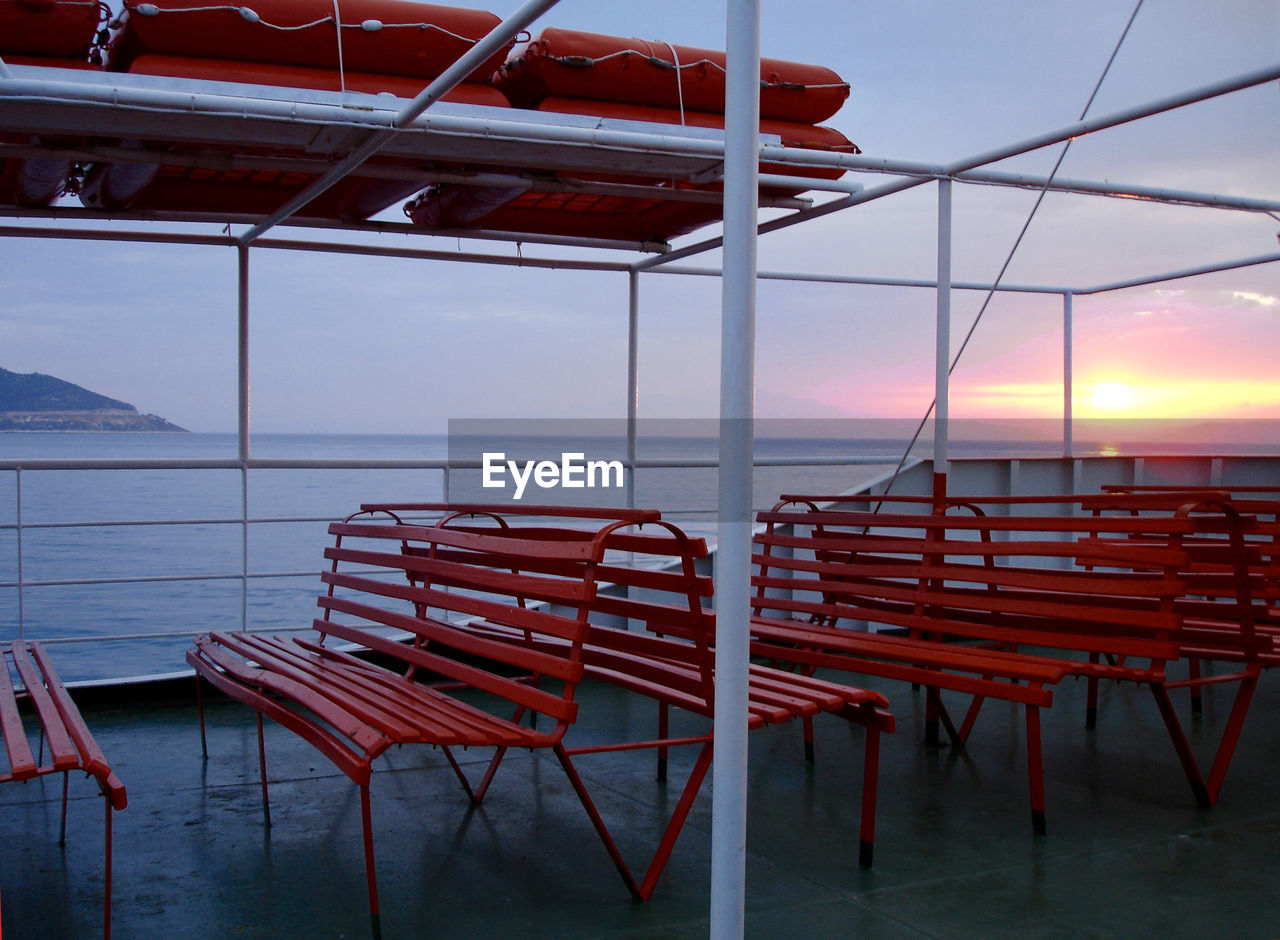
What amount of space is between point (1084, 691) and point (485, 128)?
4057mm

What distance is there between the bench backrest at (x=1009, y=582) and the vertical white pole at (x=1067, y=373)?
4.08 m

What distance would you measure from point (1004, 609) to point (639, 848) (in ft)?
4.84

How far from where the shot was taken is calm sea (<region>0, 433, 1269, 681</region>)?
18844 millimetres

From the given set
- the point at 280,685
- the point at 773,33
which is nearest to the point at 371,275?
the point at 773,33

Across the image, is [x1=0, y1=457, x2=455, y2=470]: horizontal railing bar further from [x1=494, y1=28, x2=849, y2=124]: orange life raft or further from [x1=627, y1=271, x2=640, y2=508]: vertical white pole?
Answer: [x1=494, y1=28, x2=849, y2=124]: orange life raft

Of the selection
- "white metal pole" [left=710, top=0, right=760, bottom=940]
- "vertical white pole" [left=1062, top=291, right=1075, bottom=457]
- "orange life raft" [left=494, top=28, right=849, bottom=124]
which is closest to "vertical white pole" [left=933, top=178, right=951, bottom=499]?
"orange life raft" [left=494, top=28, right=849, bottom=124]

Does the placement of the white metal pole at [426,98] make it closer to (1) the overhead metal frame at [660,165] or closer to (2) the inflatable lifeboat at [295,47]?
(1) the overhead metal frame at [660,165]

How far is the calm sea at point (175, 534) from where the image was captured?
18.8 metres

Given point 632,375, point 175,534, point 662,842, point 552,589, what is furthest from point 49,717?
point 175,534

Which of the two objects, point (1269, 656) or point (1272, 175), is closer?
point (1269, 656)

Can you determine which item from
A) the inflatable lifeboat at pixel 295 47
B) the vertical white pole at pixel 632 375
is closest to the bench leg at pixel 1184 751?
the inflatable lifeboat at pixel 295 47

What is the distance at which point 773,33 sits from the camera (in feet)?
20.2

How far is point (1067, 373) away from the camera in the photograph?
8531mm

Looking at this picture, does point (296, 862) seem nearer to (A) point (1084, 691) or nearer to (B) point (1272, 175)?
(A) point (1084, 691)
